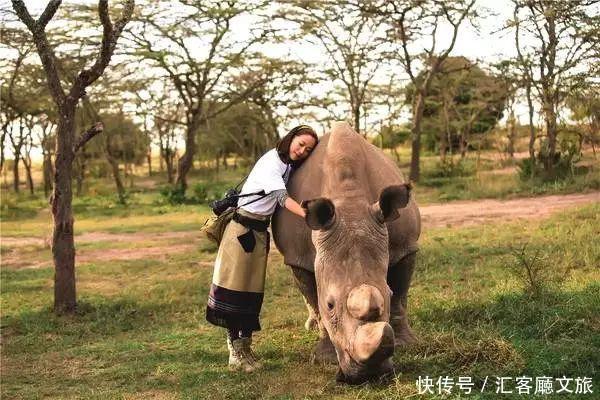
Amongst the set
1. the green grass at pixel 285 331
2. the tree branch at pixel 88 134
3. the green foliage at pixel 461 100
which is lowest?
the green grass at pixel 285 331

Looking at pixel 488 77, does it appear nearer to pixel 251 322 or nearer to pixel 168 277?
pixel 168 277

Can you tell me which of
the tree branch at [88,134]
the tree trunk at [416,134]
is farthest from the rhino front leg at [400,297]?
the tree trunk at [416,134]

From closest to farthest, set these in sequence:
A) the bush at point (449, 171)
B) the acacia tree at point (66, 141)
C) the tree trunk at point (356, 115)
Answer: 1. the acacia tree at point (66, 141)
2. the bush at point (449, 171)
3. the tree trunk at point (356, 115)

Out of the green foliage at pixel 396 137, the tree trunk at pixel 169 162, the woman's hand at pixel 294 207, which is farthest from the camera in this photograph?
the green foliage at pixel 396 137

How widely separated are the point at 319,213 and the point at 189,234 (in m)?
10.6

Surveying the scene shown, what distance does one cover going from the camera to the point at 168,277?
31.6 feet

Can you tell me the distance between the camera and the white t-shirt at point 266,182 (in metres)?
5.00

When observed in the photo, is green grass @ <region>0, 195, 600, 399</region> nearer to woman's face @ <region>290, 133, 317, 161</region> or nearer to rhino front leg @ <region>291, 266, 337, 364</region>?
rhino front leg @ <region>291, 266, 337, 364</region>

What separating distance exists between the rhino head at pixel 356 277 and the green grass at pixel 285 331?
1.68 ft

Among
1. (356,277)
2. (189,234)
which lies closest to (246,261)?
(356,277)

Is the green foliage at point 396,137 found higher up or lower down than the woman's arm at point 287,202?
higher up

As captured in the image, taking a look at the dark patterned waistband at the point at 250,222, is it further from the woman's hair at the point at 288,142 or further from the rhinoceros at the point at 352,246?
the woman's hair at the point at 288,142

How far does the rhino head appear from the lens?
3.61 metres

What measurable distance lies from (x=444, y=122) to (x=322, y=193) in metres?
28.7
